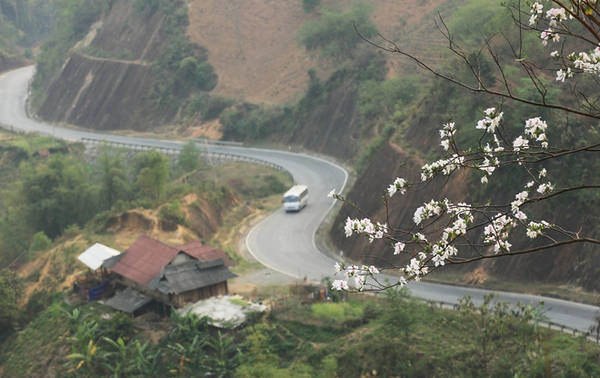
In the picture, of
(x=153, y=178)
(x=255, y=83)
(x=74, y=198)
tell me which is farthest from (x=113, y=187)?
(x=255, y=83)

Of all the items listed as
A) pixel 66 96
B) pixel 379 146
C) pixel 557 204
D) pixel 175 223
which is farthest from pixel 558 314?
pixel 66 96

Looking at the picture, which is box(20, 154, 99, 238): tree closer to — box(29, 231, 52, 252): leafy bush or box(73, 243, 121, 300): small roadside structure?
box(29, 231, 52, 252): leafy bush

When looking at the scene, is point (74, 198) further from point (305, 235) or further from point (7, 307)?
point (305, 235)

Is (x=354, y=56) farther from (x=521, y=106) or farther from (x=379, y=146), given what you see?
(x=521, y=106)

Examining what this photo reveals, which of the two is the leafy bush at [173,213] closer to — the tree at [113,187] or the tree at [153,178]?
the tree at [153,178]

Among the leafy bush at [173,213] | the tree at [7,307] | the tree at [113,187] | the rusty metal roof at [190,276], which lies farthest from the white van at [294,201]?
the tree at [7,307]

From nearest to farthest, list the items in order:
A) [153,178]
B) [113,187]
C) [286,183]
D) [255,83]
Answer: [153,178] < [113,187] < [286,183] < [255,83]
